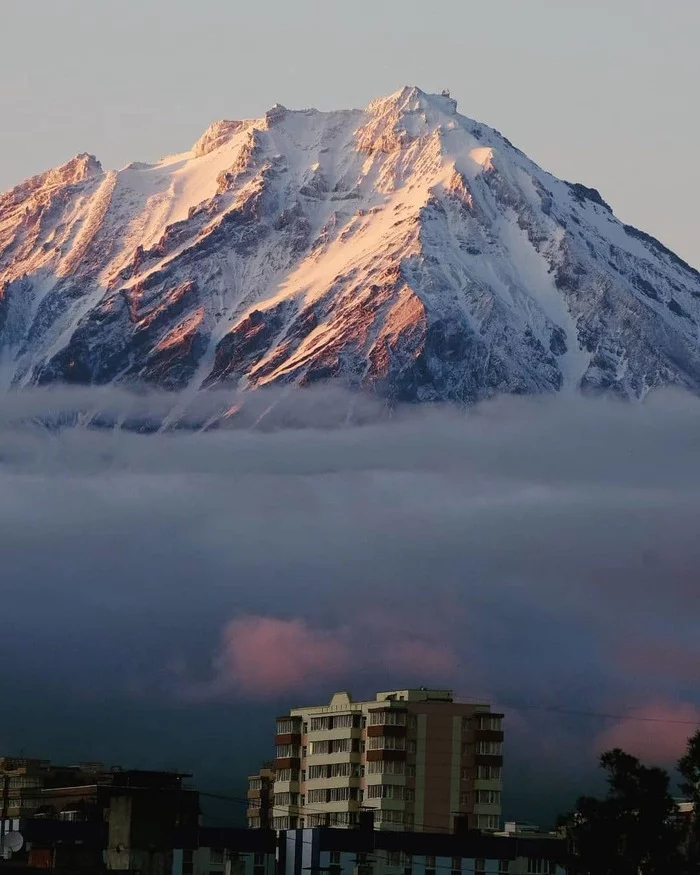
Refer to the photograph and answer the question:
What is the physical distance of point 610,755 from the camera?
16650 cm

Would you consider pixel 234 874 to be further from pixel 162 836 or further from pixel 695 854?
pixel 162 836

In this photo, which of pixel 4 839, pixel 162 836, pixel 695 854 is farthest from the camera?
pixel 695 854

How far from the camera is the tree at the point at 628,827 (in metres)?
162

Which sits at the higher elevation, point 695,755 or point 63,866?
point 695,755

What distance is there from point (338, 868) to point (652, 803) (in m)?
33.9

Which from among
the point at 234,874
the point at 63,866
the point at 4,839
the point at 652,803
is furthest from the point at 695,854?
the point at 63,866

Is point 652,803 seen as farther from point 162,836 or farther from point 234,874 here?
point 162,836

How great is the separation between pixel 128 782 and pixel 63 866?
2663 inches

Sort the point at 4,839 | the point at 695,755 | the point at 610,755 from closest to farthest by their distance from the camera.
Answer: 1. the point at 4,839
2. the point at 695,755
3. the point at 610,755

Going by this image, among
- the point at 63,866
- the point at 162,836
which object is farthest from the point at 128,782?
the point at 162,836

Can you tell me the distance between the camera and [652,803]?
164 metres

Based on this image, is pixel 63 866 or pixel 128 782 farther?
pixel 128 782

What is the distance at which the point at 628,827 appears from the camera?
164 m

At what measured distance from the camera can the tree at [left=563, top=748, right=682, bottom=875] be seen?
532 feet
